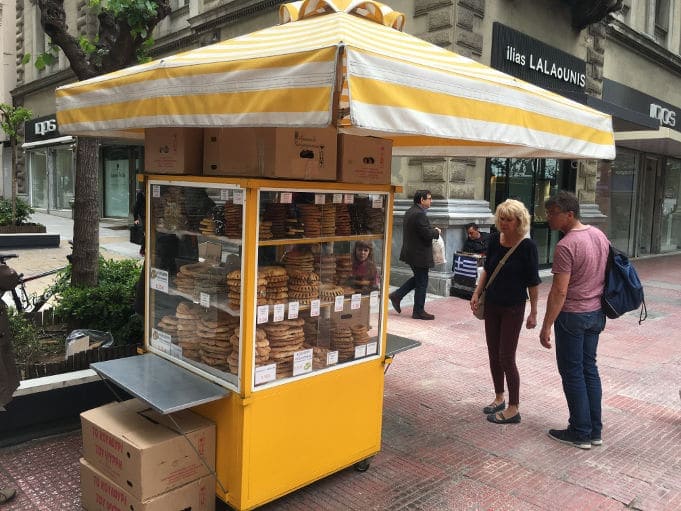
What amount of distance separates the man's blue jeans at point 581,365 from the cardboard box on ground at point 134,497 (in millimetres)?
2673

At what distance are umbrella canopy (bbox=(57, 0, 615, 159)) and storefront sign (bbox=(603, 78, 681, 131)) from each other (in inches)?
520

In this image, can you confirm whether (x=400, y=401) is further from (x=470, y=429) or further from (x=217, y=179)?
(x=217, y=179)

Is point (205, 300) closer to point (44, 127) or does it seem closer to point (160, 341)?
point (160, 341)

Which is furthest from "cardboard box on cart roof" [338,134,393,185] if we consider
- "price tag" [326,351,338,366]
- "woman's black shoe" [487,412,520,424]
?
"woman's black shoe" [487,412,520,424]

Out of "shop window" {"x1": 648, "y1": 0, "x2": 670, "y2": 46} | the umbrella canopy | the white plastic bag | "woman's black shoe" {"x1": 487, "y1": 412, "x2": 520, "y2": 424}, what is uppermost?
"shop window" {"x1": 648, "y1": 0, "x2": 670, "y2": 46}

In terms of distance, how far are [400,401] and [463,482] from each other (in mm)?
1437

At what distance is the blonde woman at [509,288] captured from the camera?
4.66 m

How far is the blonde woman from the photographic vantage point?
15.3 feet

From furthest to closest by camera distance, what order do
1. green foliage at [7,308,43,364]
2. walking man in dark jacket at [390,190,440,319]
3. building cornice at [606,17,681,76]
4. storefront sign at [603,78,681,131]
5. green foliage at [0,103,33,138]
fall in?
storefront sign at [603,78,681,131] → building cornice at [606,17,681,76] → green foliage at [0,103,33,138] → walking man in dark jacket at [390,190,440,319] → green foliage at [7,308,43,364]

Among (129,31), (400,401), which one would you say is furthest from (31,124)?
(400,401)

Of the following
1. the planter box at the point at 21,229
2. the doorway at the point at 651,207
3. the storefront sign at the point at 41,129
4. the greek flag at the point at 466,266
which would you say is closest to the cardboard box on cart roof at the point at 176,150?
the greek flag at the point at 466,266

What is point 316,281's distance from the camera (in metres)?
3.81

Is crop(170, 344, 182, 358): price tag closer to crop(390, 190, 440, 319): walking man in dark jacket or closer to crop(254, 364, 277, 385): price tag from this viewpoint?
crop(254, 364, 277, 385): price tag

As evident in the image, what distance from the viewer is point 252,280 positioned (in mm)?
3332
